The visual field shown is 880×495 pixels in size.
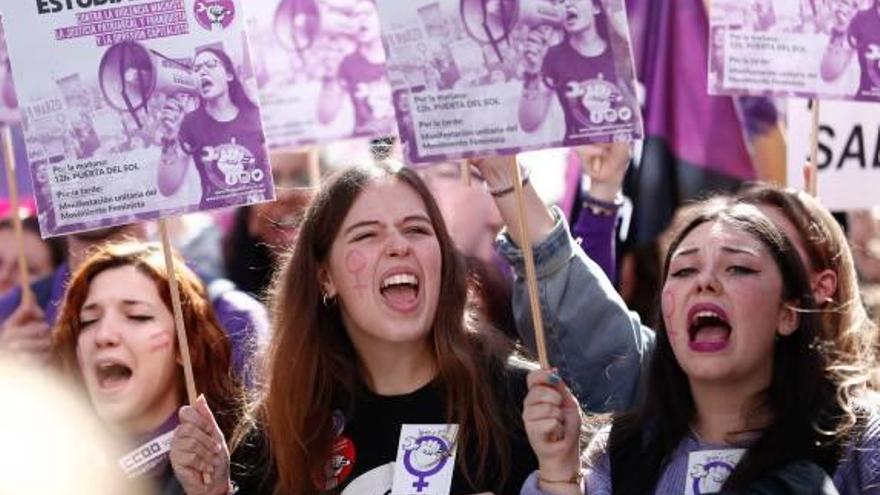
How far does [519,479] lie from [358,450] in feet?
1.30

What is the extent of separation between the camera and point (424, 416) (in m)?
4.28

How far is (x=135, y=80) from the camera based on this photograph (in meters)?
4.29

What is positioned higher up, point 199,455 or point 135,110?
point 135,110

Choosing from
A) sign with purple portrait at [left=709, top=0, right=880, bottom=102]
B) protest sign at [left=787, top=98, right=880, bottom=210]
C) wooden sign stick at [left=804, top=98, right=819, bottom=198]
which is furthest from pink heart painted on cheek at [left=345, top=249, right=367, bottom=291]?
protest sign at [left=787, top=98, right=880, bottom=210]

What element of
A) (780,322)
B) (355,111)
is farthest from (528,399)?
(355,111)

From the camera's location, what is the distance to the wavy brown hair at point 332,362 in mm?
4211

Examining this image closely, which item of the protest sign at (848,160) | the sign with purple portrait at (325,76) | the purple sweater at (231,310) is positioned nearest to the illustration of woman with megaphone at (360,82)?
the sign with purple portrait at (325,76)

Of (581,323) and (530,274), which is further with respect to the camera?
(581,323)

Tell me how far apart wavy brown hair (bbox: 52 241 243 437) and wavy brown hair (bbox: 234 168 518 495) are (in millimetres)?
365

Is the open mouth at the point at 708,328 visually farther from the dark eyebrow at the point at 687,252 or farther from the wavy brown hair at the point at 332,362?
the wavy brown hair at the point at 332,362

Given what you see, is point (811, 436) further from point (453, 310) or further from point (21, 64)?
point (21, 64)

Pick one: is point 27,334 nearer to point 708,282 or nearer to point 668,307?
point 668,307

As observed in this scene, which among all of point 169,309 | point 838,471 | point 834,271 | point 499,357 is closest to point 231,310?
point 169,309

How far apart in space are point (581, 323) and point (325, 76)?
7.00 ft
